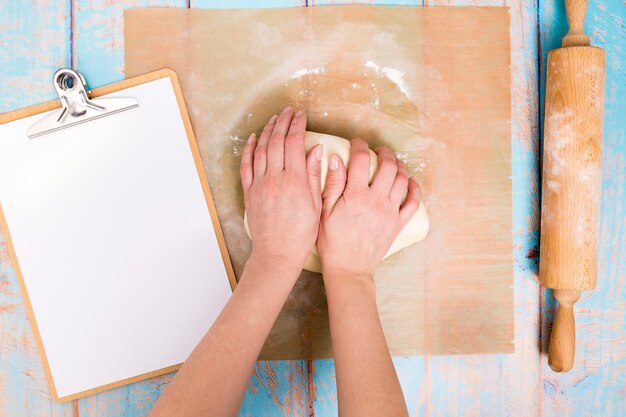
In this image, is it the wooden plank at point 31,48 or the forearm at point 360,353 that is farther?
the wooden plank at point 31,48

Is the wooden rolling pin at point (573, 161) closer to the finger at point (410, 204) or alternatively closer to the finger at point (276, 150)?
the finger at point (410, 204)

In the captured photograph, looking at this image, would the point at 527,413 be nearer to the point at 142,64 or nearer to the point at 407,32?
the point at 407,32

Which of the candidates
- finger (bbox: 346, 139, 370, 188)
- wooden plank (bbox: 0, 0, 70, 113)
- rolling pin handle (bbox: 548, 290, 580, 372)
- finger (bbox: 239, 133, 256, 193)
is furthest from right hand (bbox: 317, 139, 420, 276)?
wooden plank (bbox: 0, 0, 70, 113)

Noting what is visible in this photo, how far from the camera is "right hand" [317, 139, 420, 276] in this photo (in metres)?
0.62

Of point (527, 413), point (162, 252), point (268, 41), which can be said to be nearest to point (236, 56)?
point (268, 41)

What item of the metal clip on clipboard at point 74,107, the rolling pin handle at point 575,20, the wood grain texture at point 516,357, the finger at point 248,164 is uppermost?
the rolling pin handle at point 575,20

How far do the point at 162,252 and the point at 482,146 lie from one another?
19.0 inches

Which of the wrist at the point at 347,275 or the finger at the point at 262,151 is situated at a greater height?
the finger at the point at 262,151

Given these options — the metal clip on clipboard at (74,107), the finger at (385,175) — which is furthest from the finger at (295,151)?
the metal clip on clipboard at (74,107)

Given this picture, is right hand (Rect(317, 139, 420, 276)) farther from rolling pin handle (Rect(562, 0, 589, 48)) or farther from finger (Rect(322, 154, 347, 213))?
rolling pin handle (Rect(562, 0, 589, 48))

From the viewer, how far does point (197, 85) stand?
0.66m

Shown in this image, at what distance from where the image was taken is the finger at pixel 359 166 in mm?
617

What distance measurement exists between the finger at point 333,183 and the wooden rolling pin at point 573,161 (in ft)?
0.91

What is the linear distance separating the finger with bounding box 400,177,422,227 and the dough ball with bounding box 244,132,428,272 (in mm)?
10
